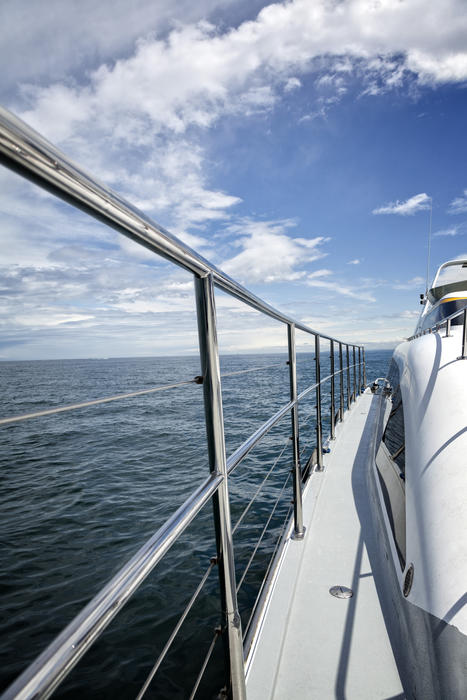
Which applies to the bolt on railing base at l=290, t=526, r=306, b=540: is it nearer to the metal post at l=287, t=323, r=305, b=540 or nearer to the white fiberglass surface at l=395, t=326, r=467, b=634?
the metal post at l=287, t=323, r=305, b=540

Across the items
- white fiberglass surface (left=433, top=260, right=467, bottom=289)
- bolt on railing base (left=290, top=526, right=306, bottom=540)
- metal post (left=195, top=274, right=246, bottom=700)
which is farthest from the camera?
white fiberglass surface (left=433, top=260, right=467, bottom=289)

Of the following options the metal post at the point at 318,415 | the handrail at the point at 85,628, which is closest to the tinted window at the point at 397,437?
the metal post at the point at 318,415

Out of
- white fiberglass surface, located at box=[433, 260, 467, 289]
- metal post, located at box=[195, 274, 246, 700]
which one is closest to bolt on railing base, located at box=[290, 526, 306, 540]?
metal post, located at box=[195, 274, 246, 700]

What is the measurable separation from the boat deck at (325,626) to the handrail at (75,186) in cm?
135

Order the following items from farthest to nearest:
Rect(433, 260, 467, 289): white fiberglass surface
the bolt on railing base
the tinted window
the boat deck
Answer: Rect(433, 260, 467, 289): white fiberglass surface < the bolt on railing base < the tinted window < the boat deck

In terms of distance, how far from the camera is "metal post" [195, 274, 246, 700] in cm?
89

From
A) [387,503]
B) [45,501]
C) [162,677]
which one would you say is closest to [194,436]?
[45,501]

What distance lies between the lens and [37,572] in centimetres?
462

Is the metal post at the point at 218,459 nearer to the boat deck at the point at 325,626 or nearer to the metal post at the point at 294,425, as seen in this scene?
the boat deck at the point at 325,626

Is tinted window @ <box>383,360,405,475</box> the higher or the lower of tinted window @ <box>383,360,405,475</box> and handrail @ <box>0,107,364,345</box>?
the lower

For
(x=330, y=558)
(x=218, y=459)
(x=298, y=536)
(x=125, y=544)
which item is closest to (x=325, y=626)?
(x=330, y=558)

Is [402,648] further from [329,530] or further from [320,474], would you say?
[320,474]

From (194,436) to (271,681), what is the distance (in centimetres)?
1005

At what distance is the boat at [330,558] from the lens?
0.47m
